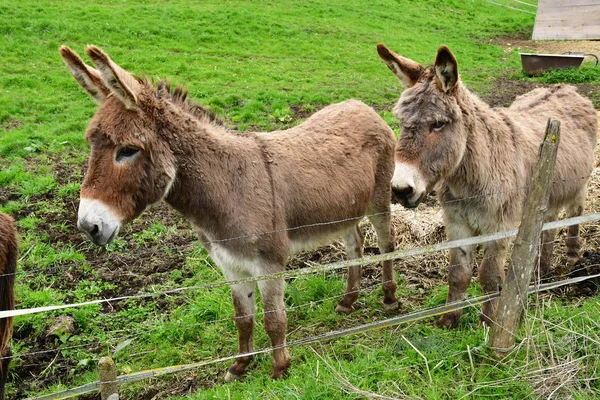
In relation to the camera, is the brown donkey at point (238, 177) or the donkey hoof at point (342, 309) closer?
the brown donkey at point (238, 177)

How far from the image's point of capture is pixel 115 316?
446 cm

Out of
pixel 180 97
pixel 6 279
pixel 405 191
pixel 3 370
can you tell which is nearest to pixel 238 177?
pixel 180 97

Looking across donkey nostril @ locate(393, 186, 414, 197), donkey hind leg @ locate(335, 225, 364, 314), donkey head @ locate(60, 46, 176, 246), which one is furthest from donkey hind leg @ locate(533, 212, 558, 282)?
donkey head @ locate(60, 46, 176, 246)

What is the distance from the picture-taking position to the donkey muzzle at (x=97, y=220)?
8.84ft

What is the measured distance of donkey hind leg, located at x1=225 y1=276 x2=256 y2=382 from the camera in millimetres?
3635

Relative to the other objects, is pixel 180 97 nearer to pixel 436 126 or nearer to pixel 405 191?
pixel 405 191

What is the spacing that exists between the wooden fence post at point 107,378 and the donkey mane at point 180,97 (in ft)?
5.24

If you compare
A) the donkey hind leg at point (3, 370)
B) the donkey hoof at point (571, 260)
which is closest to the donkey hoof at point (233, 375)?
the donkey hind leg at point (3, 370)

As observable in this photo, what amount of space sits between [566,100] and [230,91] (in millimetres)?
7738

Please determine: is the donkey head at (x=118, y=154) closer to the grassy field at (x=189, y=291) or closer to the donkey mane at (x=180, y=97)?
the donkey mane at (x=180, y=97)

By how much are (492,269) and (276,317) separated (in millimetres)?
1584

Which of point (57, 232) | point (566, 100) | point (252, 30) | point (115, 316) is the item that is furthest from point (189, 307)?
point (252, 30)

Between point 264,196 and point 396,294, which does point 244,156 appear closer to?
point 264,196

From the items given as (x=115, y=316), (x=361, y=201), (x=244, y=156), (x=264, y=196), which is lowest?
(x=115, y=316)
